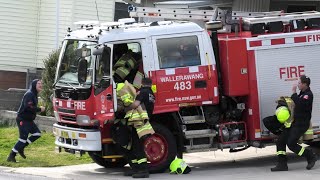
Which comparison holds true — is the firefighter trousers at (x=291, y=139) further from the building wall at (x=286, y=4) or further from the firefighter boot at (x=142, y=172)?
the building wall at (x=286, y=4)

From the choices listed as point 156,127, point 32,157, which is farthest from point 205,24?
point 32,157

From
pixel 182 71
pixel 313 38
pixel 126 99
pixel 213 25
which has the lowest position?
pixel 126 99

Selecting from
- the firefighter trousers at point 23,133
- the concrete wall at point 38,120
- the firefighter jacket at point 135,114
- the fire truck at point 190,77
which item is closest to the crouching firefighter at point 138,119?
the firefighter jacket at point 135,114

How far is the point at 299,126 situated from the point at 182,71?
7.36 ft

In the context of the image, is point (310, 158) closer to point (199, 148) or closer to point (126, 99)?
point (199, 148)

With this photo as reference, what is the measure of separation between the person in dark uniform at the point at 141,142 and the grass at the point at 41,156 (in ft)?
7.35

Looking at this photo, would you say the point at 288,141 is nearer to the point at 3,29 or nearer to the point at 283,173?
the point at 283,173

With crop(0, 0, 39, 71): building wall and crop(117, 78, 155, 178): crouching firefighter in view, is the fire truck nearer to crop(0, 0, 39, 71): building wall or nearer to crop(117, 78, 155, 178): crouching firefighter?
crop(117, 78, 155, 178): crouching firefighter

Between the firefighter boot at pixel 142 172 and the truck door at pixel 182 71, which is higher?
the truck door at pixel 182 71

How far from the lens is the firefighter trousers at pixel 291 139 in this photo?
1220 cm

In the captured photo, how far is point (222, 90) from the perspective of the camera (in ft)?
41.5

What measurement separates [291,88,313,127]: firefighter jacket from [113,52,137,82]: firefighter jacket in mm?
2845

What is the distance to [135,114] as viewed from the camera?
466 inches

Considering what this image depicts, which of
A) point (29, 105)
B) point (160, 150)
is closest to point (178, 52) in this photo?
point (160, 150)
